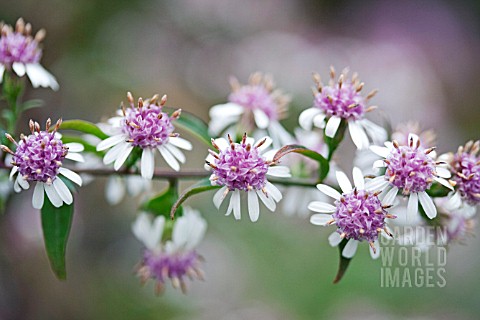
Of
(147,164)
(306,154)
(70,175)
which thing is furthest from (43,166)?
(306,154)

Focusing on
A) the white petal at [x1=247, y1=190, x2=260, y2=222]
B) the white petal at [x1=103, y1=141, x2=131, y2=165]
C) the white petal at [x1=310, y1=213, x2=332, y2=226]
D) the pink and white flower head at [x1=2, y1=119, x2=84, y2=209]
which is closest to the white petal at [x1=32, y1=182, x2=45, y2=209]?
the pink and white flower head at [x1=2, y1=119, x2=84, y2=209]

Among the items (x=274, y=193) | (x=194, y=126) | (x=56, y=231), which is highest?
(x=194, y=126)

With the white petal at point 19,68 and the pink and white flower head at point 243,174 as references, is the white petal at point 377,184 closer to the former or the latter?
the pink and white flower head at point 243,174

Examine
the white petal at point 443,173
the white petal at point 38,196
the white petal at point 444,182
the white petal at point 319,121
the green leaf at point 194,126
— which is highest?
the white petal at point 319,121

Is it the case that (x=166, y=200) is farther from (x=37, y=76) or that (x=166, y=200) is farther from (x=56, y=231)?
(x=37, y=76)

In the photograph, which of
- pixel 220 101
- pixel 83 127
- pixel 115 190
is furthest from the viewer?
pixel 220 101

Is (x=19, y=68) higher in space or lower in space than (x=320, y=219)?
higher

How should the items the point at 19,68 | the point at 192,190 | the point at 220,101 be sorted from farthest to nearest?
the point at 220,101 → the point at 19,68 → the point at 192,190

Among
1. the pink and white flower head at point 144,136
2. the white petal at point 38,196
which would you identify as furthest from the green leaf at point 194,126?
the white petal at point 38,196

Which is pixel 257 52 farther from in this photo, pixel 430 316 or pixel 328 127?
pixel 328 127
